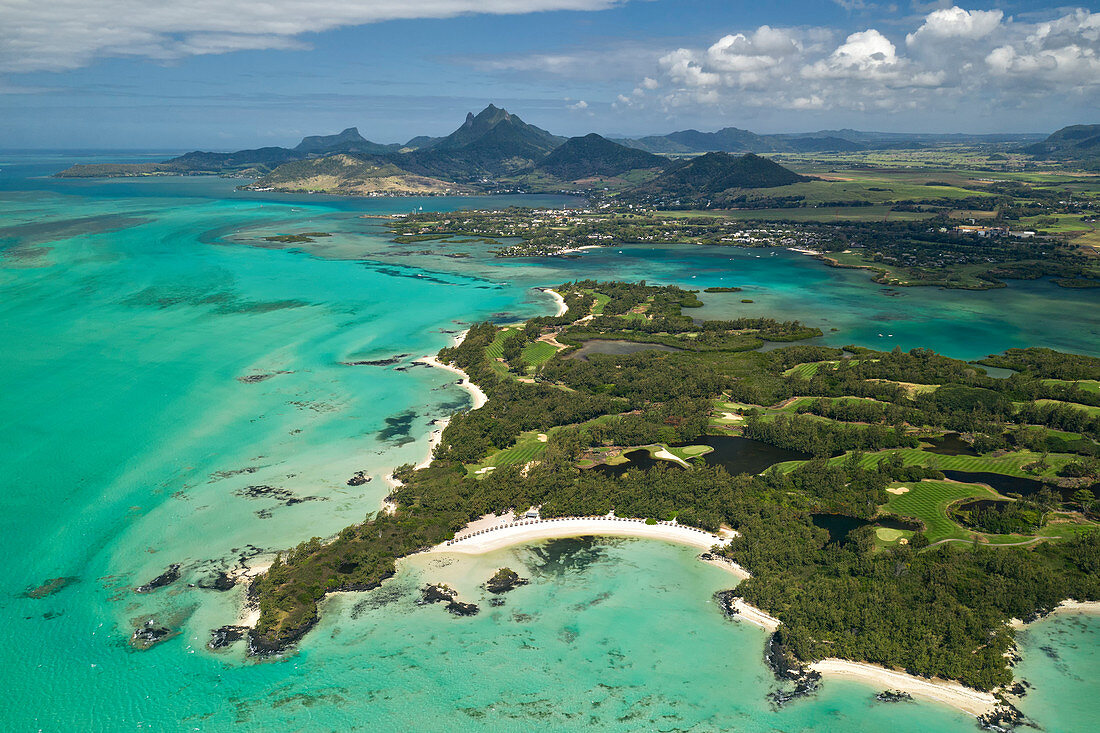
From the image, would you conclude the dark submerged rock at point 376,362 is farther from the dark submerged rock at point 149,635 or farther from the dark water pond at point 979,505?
the dark water pond at point 979,505

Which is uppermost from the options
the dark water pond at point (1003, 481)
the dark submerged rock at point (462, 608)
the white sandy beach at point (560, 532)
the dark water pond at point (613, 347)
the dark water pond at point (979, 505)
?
the dark water pond at point (613, 347)

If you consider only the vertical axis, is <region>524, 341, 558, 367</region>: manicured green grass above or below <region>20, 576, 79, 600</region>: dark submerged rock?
above

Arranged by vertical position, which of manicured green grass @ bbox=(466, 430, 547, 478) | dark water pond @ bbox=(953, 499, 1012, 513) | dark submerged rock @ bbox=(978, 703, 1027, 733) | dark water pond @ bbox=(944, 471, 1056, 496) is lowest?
dark submerged rock @ bbox=(978, 703, 1027, 733)

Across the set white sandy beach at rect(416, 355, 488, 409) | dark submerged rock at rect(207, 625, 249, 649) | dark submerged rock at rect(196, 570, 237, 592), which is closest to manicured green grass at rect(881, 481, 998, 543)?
white sandy beach at rect(416, 355, 488, 409)

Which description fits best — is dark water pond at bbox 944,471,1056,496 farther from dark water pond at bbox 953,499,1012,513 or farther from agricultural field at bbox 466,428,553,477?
agricultural field at bbox 466,428,553,477

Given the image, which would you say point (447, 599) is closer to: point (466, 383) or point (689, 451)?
point (689, 451)

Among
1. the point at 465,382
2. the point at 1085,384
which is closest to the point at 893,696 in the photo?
the point at 465,382

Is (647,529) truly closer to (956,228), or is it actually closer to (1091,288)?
(1091,288)

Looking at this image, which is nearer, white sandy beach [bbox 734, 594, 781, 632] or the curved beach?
white sandy beach [bbox 734, 594, 781, 632]

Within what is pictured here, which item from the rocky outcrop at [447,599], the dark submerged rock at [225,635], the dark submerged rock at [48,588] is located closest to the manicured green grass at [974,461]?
the rocky outcrop at [447,599]
